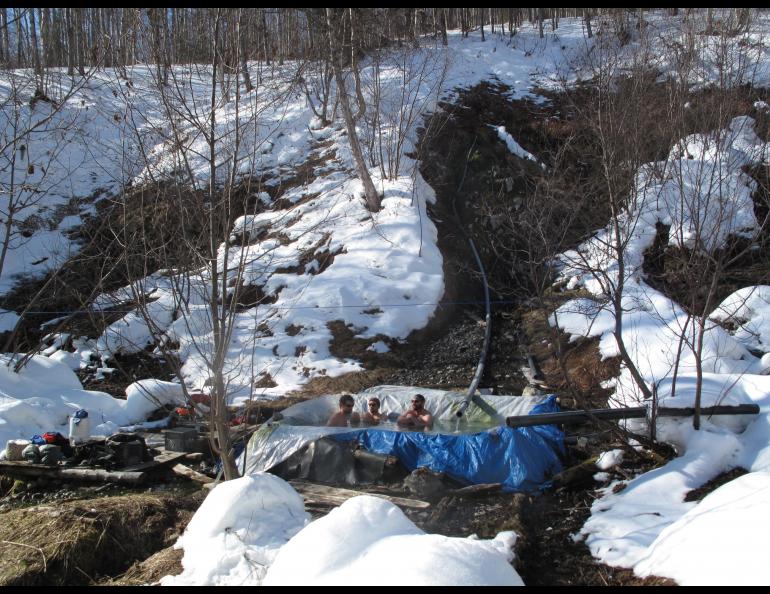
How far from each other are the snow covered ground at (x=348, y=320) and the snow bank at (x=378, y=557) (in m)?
0.01

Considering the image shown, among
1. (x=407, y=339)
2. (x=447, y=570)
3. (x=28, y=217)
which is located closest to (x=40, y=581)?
(x=447, y=570)

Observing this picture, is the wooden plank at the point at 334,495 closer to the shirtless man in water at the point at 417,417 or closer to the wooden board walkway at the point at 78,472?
the wooden board walkway at the point at 78,472

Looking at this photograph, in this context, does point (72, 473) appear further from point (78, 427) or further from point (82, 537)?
point (82, 537)

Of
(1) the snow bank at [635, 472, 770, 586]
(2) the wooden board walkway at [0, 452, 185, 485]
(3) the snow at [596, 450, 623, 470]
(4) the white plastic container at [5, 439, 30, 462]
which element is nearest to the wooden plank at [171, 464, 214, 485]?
(2) the wooden board walkway at [0, 452, 185, 485]

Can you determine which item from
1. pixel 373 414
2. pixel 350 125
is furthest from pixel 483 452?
pixel 350 125

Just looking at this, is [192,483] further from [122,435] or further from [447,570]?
[447,570]

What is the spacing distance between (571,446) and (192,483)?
435 centimetres

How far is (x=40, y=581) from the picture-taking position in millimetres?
4750

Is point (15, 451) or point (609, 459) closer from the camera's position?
point (609, 459)

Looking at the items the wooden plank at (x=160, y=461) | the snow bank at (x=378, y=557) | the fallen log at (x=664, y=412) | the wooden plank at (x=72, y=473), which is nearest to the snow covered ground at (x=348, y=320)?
the snow bank at (x=378, y=557)

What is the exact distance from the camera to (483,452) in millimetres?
6738

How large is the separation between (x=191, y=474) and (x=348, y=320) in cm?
623

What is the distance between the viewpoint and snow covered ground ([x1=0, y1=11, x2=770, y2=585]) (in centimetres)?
371

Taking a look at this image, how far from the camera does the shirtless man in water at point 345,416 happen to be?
8445 mm
